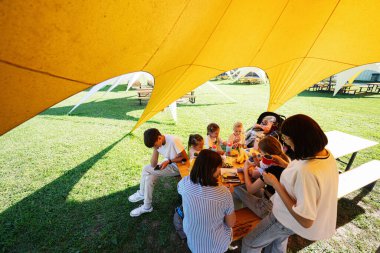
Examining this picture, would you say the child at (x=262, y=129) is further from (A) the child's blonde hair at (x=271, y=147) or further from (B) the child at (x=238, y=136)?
(A) the child's blonde hair at (x=271, y=147)

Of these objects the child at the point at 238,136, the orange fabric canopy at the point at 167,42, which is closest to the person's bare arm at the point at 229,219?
the orange fabric canopy at the point at 167,42

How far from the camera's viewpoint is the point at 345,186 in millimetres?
3262

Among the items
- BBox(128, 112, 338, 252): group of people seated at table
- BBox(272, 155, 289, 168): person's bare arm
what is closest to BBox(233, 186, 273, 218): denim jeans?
BBox(128, 112, 338, 252): group of people seated at table

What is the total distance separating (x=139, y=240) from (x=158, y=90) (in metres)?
2.48

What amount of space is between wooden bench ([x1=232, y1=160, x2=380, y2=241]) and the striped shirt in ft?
1.53

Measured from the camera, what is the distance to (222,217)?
1.93 metres

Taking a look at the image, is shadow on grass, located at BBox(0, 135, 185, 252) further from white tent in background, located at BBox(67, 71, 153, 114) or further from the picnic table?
white tent in background, located at BBox(67, 71, 153, 114)

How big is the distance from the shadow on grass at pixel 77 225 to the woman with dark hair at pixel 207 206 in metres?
1.25

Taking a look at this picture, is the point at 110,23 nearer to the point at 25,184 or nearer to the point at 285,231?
the point at 285,231

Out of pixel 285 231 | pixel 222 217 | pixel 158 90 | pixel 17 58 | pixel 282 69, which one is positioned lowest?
pixel 285 231

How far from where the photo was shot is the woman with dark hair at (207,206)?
5.88 ft

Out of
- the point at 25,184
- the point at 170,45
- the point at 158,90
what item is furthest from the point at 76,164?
the point at 170,45

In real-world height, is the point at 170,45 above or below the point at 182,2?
below

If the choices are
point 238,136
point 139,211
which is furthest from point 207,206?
point 238,136
